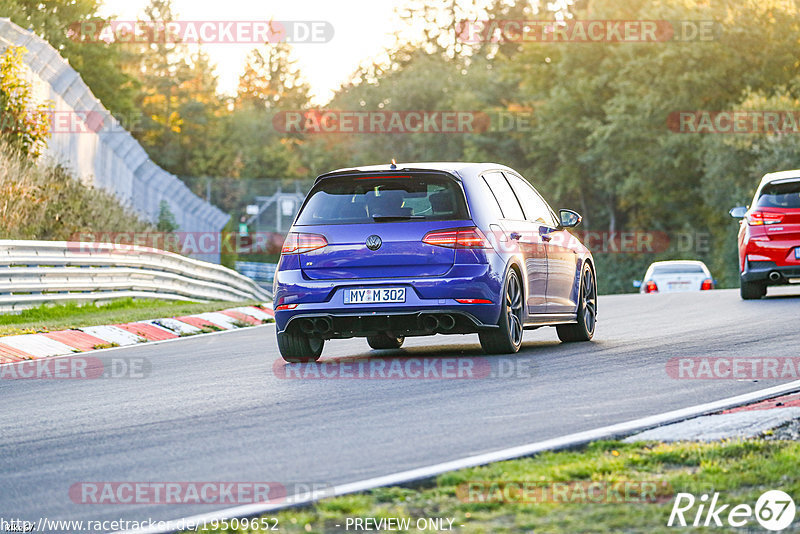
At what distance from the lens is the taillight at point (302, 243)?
11414 mm

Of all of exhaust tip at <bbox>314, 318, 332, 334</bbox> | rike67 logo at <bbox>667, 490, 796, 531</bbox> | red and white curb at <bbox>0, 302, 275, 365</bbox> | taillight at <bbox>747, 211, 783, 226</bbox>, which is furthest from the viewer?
taillight at <bbox>747, 211, 783, 226</bbox>

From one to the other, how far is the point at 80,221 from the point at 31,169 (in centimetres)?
168

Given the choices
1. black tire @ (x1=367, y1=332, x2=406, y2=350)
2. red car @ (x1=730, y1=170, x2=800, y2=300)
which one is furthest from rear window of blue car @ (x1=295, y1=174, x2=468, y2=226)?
red car @ (x1=730, y1=170, x2=800, y2=300)

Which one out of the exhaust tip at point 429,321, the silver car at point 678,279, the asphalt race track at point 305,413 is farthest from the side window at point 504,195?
the silver car at point 678,279

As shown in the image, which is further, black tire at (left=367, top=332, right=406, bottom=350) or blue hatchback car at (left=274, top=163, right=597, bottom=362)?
black tire at (left=367, top=332, right=406, bottom=350)

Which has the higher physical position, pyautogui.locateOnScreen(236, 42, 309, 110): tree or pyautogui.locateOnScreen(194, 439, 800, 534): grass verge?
pyautogui.locateOnScreen(236, 42, 309, 110): tree

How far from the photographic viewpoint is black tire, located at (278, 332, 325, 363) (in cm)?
1185

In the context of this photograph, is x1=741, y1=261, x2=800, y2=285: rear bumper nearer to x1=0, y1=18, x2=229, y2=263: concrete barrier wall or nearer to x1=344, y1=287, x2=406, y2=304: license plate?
x1=344, y1=287, x2=406, y2=304: license plate

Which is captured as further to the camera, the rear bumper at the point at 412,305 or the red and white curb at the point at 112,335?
the red and white curb at the point at 112,335

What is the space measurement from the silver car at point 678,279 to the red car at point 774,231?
1309 cm

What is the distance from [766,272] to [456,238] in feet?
30.6

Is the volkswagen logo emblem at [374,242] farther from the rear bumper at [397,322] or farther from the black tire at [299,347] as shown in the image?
the black tire at [299,347]

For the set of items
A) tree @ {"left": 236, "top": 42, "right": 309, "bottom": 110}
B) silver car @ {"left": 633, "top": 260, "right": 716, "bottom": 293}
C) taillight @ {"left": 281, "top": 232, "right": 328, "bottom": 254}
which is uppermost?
tree @ {"left": 236, "top": 42, "right": 309, "bottom": 110}

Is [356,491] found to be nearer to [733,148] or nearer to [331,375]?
[331,375]
